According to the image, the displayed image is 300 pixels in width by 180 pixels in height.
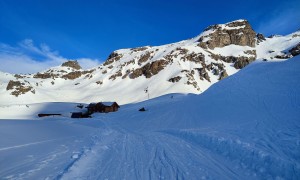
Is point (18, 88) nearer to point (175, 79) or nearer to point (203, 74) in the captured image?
point (175, 79)

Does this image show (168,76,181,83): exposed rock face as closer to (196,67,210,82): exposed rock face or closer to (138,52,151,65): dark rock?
(196,67,210,82): exposed rock face

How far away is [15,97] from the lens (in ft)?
435

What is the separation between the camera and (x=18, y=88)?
454 ft

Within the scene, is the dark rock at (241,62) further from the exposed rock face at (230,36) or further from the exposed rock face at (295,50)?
the exposed rock face at (295,50)

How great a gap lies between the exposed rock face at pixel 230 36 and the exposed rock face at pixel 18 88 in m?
122

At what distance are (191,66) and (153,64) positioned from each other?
24.7m

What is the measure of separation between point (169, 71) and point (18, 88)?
91434mm

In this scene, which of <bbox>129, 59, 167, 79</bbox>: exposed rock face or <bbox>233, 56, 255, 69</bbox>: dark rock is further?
<bbox>233, 56, 255, 69</bbox>: dark rock

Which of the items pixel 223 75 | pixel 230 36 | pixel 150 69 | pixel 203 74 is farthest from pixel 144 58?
pixel 230 36

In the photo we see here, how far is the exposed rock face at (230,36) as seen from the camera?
586 feet

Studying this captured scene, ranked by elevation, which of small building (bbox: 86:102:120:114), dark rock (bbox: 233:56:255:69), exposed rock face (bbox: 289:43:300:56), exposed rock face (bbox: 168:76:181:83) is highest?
exposed rock face (bbox: 289:43:300:56)

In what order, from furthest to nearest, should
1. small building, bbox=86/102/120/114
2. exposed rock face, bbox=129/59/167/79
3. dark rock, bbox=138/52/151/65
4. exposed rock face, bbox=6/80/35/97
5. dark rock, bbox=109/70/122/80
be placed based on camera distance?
dark rock, bbox=138/52/151/65
dark rock, bbox=109/70/122/80
exposed rock face, bbox=129/59/167/79
exposed rock face, bbox=6/80/35/97
small building, bbox=86/102/120/114

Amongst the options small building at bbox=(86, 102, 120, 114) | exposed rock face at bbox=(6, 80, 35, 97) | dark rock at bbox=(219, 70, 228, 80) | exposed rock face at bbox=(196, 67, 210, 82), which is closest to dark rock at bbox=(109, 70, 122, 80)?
exposed rock face at bbox=(6, 80, 35, 97)

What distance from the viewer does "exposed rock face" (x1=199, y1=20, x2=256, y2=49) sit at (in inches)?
7032
